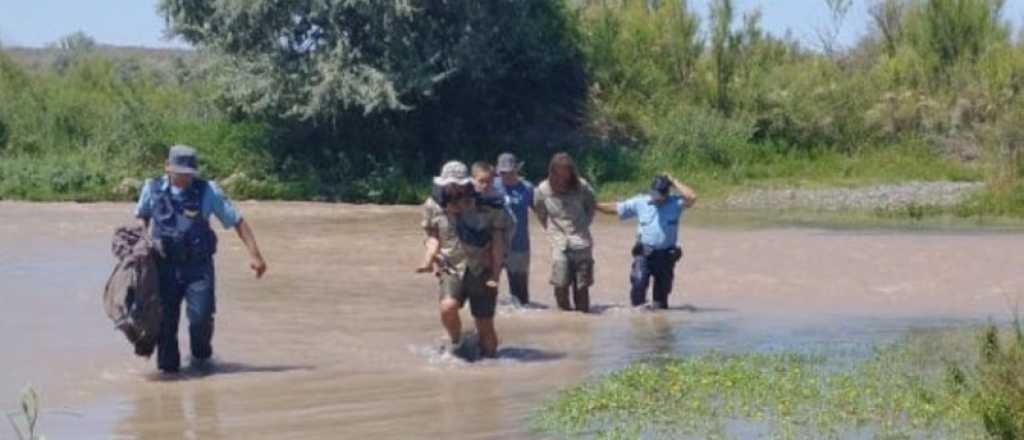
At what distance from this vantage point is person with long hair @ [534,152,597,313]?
17.7 m

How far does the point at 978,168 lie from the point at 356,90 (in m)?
9.94

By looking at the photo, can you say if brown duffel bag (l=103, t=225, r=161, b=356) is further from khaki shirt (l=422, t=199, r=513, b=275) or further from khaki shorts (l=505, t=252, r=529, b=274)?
khaki shorts (l=505, t=252, r=529, b=274)

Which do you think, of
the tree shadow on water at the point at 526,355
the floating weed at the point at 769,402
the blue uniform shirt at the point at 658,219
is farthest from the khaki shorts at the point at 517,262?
the floating weed at the point at 769,402

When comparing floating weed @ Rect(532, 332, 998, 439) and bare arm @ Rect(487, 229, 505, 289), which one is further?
bare arm @ Rect(487, 229, 505, 289)

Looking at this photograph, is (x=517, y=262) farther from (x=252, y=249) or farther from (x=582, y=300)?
(x=252, y=249)

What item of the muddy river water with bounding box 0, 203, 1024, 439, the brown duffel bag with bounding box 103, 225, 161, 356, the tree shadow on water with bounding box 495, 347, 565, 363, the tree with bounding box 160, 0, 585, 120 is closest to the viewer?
the muddy river water with bounding box 0, 203, 1024, 439

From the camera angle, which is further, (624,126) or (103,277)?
(624,126)

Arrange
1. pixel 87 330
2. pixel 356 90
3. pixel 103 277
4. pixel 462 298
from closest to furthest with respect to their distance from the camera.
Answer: pixel 462 298
pixel 87 330
pixel 103 277
pixel 356 90

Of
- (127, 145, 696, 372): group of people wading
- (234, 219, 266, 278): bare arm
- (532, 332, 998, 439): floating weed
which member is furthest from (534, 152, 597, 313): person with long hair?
(234, 219, 266, 278): bare arm

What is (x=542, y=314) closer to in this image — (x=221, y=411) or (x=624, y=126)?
(x=221, y=411)

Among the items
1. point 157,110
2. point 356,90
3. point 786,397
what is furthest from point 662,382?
point 157,110

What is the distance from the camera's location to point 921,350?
1485 cm

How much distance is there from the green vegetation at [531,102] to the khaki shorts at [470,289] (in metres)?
17.3

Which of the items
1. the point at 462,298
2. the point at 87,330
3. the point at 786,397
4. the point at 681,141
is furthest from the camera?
the point at 681,141
